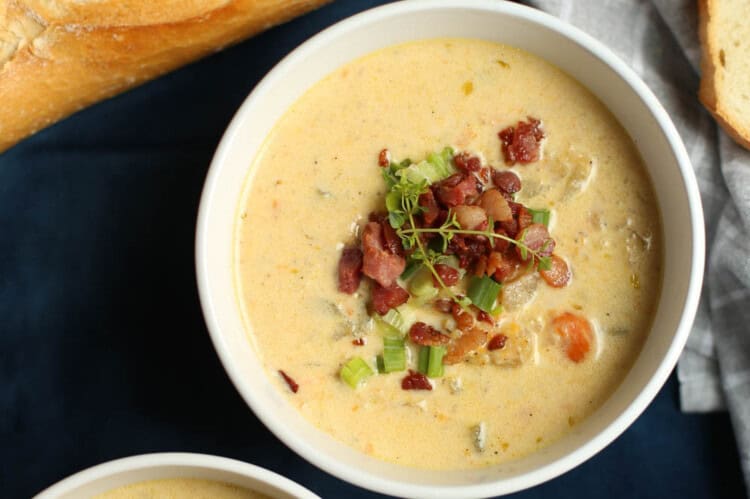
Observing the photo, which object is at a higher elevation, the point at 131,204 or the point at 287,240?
the point at 131,204

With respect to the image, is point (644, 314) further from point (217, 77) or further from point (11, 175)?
point (11, 175)

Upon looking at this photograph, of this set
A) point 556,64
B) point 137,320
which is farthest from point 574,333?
point 137,320

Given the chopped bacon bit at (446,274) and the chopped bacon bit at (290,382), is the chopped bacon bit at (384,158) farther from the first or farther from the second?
the chopped bacon bit at (290,382)

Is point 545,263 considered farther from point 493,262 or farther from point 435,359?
point 435,359

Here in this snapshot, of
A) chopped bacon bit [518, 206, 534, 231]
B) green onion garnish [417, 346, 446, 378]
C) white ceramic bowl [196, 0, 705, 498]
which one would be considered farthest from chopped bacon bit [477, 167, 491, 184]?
green onion garnish [417, 346, 446, 378]

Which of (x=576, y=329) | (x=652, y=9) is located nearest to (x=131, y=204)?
(x=576, y=329)

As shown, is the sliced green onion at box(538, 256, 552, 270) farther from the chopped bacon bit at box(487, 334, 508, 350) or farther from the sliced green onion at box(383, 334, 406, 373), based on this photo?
the sliced green onion at box(383, 334, 406, 373)

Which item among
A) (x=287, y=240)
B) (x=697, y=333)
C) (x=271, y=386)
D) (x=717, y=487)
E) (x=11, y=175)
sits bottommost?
(x=717, y=487)
